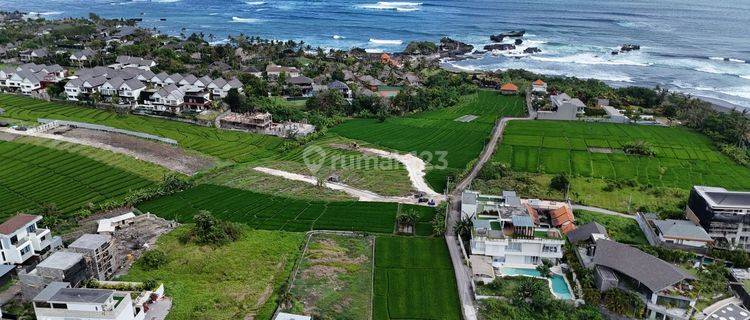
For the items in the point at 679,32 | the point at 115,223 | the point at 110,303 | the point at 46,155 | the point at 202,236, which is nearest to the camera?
the point at 110,303

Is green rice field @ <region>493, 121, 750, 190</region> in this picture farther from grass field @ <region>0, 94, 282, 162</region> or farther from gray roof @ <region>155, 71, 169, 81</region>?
gray roof @ <region>155, 71, 169, 81</region>

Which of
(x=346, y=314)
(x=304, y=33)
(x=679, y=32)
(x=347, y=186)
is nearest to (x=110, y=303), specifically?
(x=346, y=314)

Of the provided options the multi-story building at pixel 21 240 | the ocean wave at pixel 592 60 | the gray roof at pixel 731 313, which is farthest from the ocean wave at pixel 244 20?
the gray roof at pixel 731 313

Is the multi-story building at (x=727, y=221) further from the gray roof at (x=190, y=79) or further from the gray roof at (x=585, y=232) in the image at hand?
the gray roof at (x=190, y=79)

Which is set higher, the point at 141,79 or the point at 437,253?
the point at 141,79

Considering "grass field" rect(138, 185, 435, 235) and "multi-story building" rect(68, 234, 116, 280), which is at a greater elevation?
"multi-story building" rect(68, 234, 116, 280)

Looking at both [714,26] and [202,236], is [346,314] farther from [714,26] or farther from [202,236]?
[714,26]

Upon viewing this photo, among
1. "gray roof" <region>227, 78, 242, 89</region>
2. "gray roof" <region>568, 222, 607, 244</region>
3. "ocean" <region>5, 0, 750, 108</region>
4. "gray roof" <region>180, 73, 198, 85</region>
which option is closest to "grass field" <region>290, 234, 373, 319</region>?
"gray roof" <region>568, 222, 607, 244</region>
